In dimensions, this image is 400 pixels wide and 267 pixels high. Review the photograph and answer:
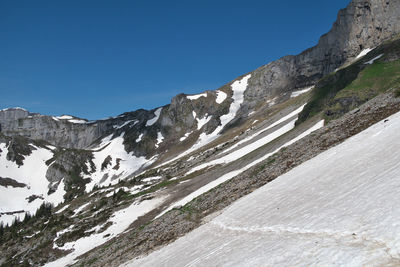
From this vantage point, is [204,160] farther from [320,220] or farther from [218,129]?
[218,129]

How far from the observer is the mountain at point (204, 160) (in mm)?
25669

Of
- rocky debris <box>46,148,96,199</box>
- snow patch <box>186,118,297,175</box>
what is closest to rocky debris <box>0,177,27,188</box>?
rocky debris <box>46,148,96,199</box>

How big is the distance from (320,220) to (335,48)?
6935 inches

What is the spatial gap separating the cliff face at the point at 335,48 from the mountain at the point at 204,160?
22.5 inches

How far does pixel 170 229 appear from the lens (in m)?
22.7

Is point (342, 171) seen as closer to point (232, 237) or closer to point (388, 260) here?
point (232, 237)

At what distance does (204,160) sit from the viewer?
75.1 m

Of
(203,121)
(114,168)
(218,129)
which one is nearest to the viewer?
(218,129)

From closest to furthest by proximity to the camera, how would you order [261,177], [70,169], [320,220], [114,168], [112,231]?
1. [320,220]
2. [261,177]
3. [112,231]
4. [70,169]
5. [114,168]

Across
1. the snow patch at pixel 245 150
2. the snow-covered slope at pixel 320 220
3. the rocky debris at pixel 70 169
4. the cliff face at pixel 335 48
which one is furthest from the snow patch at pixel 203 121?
the snow-covered slope at pixel 320 220

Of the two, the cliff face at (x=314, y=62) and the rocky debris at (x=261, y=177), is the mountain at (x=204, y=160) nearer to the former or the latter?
the rocky debris at (x=261, y=177)

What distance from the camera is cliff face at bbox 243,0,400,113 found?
13738cm

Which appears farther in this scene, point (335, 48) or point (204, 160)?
point (335, 48)

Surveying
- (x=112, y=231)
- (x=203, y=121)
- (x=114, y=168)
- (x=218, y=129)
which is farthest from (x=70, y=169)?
(x=112, y=231)
